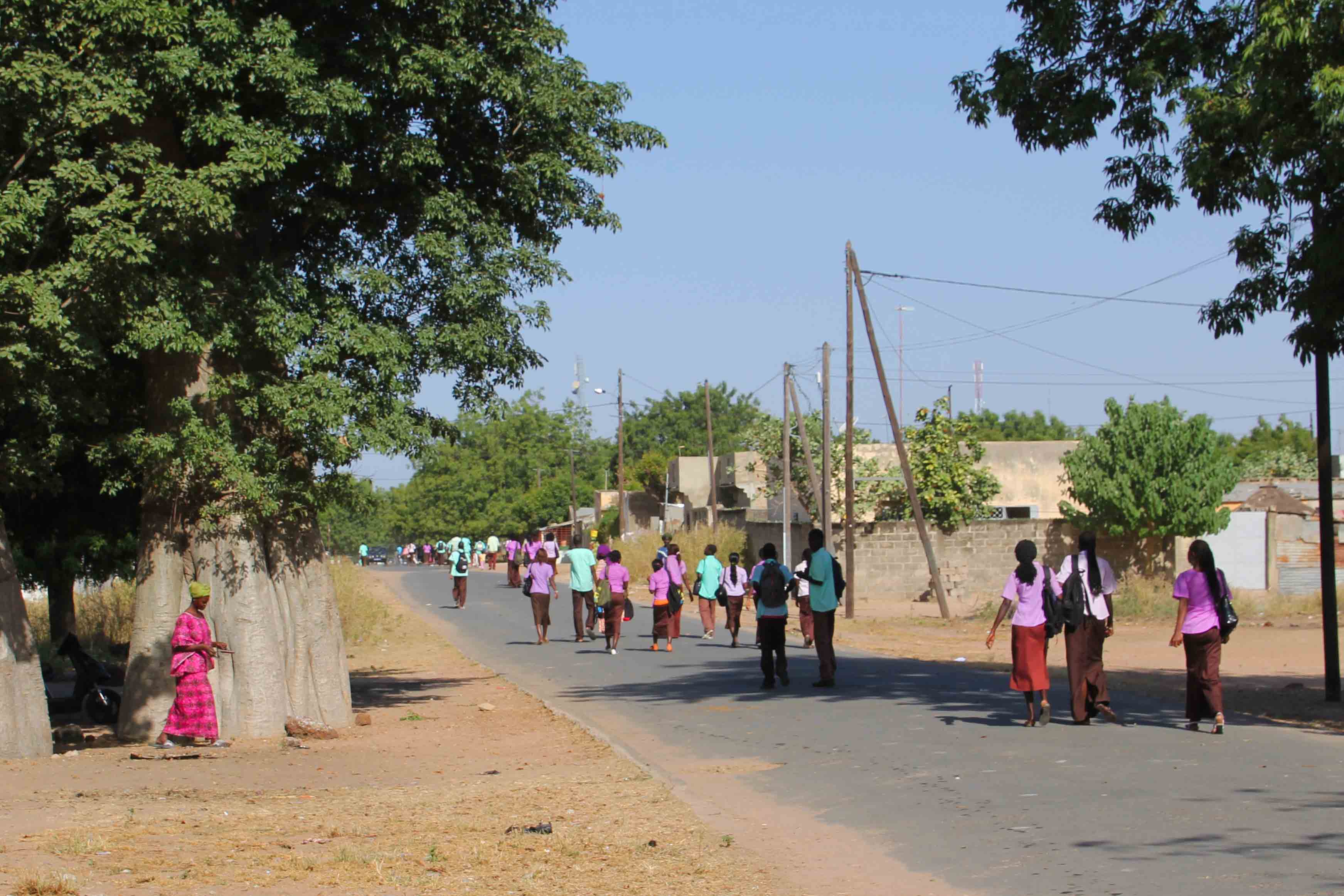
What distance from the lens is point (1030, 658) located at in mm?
11859

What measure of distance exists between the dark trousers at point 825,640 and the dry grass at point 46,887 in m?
10.1

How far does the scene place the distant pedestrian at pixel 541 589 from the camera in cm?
2391

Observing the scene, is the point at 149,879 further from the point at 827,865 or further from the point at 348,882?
the point at 827,865

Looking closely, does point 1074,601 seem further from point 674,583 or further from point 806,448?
point 806,448

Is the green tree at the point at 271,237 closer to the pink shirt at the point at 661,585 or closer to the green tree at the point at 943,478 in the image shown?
the pink shirt at the point at 661,585

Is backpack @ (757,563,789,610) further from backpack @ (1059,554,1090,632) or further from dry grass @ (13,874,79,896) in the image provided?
dry grass @ (13,874,79,896)

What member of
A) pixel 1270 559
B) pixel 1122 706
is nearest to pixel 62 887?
pixel 1122 706

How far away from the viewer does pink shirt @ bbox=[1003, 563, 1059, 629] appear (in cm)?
1202

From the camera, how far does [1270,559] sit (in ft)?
110

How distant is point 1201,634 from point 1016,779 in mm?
3061

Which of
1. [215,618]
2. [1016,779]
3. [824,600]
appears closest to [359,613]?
[824,600]

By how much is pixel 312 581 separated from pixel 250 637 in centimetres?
117

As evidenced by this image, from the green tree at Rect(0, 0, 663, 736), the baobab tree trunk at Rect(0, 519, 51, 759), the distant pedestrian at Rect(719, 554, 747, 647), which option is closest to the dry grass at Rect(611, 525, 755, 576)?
the distant pedestrian at Rect(719, 554, 747, 647)

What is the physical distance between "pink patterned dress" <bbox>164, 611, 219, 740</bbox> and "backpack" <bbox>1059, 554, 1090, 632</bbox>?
758cm
